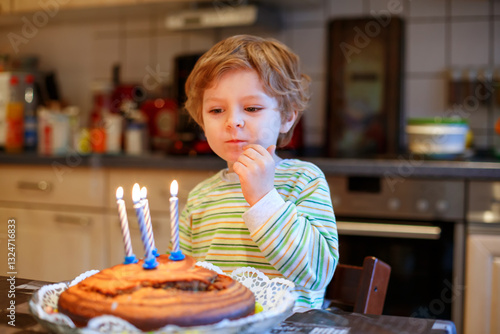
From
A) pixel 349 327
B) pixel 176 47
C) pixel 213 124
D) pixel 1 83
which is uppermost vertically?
pixel 176 47

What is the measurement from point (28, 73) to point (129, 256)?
2.23 meters

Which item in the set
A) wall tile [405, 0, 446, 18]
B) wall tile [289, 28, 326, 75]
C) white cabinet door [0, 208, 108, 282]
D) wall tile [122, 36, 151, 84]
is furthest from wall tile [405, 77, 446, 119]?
white cabinet door [0, 208, 108, 282]

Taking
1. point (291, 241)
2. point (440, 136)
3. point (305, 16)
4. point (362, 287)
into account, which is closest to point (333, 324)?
point (291, 241)

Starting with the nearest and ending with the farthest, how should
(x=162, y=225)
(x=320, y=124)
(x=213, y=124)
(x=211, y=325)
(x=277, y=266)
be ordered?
(x=211, y=325) → (x=277, y=266) → (x=213, y=124) → (x=162, y=225) → (x=320, y=124)

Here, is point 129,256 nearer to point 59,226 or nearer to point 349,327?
point 349,327

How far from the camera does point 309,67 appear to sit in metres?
2.36

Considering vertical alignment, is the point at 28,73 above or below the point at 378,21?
below

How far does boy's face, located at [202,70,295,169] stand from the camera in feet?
2.88

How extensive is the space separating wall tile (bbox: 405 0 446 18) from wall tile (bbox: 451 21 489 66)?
2.7 inches

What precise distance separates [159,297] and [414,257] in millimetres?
1357

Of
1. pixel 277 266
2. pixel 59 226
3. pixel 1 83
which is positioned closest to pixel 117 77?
pixel 1 83

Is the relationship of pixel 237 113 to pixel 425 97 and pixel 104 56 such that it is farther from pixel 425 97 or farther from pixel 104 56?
pixel 104 56

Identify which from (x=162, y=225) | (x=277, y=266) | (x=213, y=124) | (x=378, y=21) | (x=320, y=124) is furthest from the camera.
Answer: (x=320, y=124)

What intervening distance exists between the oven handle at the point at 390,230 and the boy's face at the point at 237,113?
930mm
